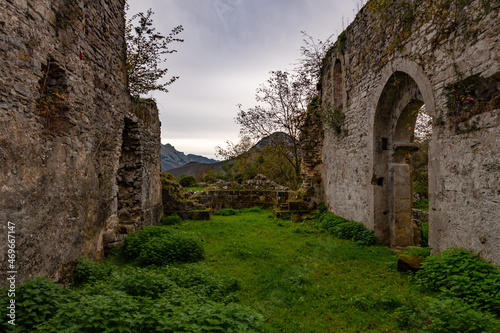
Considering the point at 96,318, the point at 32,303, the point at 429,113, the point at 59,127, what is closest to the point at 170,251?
the point at 59,127

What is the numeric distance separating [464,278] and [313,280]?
227 centimetres

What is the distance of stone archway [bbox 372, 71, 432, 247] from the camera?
292 inches

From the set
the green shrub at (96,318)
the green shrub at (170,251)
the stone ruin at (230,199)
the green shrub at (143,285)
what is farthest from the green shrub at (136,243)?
the stone ruin at (230,199)

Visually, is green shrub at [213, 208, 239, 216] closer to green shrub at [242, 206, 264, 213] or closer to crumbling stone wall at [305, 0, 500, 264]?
green shrub at [242, 206, 264, 213]

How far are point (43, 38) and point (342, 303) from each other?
5.98 metres

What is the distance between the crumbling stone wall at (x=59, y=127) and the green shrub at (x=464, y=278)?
5.65m

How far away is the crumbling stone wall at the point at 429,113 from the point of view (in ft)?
13.6

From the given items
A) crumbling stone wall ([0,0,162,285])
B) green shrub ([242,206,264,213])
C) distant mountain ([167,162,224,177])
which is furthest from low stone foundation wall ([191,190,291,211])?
distant mountain ([167,162,224,177])

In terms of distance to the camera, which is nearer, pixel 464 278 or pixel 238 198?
pixel 464 278

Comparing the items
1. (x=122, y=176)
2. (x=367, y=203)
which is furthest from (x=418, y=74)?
(x=122, y=176)

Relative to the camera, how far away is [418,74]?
18.6ft

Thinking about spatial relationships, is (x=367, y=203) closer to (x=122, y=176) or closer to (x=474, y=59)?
(x=474, y=59)

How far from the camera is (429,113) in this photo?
17.7 feet

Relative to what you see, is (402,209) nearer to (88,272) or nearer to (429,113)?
(429,113)
